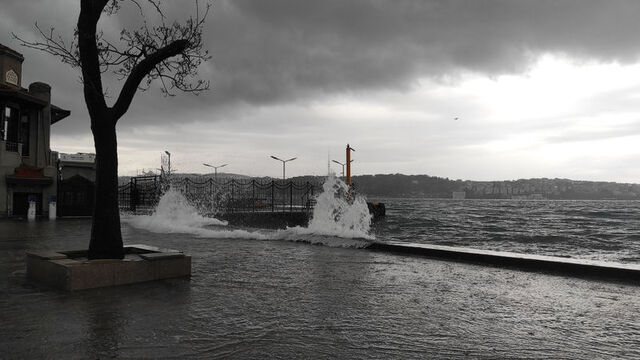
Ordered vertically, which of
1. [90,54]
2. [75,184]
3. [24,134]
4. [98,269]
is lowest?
[98,269]

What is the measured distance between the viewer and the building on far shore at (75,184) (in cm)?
2450

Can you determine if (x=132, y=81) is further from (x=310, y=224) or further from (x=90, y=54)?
(x=310, y=224)

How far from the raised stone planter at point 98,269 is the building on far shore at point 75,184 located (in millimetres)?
20188

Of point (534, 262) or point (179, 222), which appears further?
point (179, 222)

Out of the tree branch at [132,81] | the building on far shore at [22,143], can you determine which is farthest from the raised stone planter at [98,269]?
the building on far shore at [22,143]

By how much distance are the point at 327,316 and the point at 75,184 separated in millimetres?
24802

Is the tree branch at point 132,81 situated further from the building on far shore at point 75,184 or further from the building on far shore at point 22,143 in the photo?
the building on far shore at point 75,184

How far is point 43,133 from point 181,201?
8195mm

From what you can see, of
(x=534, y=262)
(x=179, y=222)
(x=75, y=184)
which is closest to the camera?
(x=534, y=262)

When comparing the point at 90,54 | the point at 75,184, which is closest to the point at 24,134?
the point at 75,184

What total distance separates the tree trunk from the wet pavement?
27.3 inches

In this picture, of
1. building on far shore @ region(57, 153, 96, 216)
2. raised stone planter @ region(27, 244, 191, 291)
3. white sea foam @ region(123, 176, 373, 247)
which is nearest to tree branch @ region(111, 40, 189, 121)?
raised stone planter @ region(27, 244, 191, 291)

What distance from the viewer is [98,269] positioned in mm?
5859

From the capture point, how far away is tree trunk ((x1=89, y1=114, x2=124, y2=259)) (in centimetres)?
626
